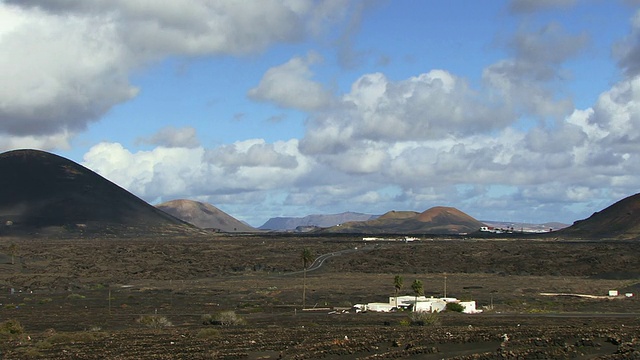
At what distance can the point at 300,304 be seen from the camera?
81.1 metres

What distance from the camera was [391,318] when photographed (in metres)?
65.8

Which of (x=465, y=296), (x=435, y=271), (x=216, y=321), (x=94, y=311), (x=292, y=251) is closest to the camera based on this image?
(x=216, y=321)

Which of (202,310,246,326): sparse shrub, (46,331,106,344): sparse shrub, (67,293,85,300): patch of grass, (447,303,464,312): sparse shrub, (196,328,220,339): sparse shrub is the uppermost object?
(447,303,464,312): sparse shrub

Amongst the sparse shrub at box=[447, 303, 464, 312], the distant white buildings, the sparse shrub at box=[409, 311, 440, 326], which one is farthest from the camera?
the distant white buildings

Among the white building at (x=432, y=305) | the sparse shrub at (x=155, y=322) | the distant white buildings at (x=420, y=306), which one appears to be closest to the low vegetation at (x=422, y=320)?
the white building at (x=432, y=305)

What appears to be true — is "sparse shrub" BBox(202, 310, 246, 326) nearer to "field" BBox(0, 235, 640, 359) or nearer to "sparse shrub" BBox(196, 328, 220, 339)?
"field" BBox(0, 235, 640, 359)

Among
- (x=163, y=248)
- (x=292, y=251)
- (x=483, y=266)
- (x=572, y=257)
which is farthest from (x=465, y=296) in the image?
(x=163, y=248)

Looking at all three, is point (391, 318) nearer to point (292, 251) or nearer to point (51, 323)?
point (51, 323)

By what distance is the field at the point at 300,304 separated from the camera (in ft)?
149

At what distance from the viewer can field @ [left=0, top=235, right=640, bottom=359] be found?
149 feet

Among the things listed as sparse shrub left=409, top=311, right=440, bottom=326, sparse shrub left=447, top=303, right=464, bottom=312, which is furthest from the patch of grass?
sparse shrub left=409, top=311, right=440, bottom=326

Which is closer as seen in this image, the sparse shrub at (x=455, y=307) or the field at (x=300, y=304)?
the field at (x=300, y=304)

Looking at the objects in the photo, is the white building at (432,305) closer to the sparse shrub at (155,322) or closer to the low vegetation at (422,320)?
the low vegetation at (422,320)

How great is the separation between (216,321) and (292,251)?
113m
